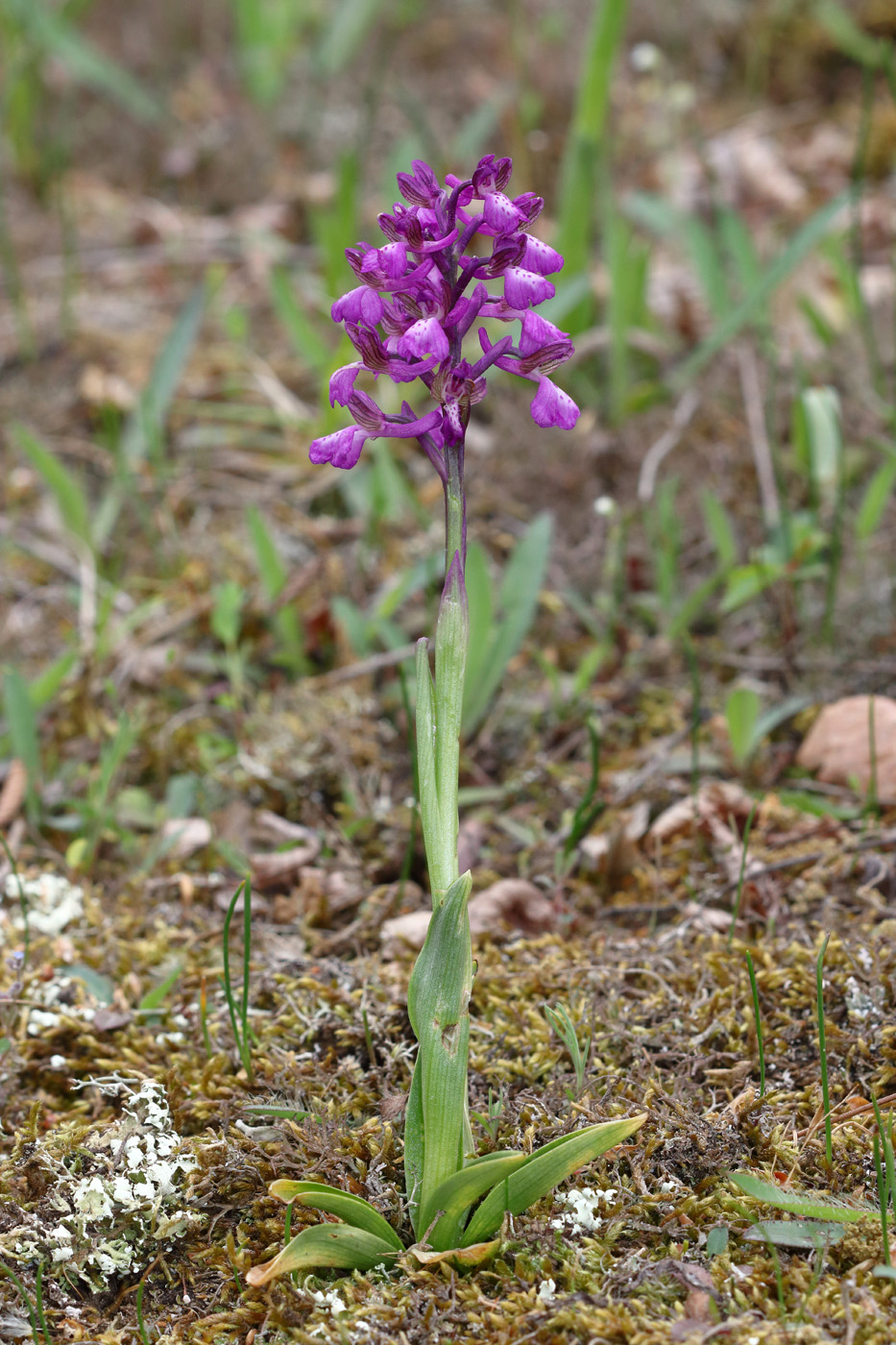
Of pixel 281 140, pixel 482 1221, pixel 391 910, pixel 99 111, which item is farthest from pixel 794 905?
pixel 99 111

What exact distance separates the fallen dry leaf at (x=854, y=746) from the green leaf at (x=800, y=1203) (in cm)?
103

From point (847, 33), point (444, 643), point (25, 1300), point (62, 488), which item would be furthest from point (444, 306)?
point (847, 33)

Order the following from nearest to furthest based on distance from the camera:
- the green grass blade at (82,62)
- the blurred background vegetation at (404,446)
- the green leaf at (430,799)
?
the green leaf at (430,799)
the blurred background vegetation at (404,446)
the green grass blade at (82,62)

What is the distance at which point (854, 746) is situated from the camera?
7.98ft

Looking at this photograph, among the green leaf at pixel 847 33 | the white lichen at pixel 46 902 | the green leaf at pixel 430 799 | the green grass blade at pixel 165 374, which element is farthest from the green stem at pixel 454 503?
the green leaf at pixel 847 33

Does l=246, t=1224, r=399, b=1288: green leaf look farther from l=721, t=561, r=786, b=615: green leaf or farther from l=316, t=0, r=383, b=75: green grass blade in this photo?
l=316, t=0, r=383, b=75: green grass blade

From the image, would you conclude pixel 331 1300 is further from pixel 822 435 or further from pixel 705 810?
pixel 822 435

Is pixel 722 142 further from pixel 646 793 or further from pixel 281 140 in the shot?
pixel 646 793

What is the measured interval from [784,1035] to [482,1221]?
642mm

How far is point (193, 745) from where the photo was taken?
2766 millimetres

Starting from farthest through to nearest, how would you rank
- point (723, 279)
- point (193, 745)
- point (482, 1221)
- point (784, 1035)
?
point (723, 279) < point (193, 745) < point (784, 1035) < point (482, 1221)

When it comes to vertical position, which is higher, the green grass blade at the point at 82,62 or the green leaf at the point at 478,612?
the green grass blade at the point at 82,62

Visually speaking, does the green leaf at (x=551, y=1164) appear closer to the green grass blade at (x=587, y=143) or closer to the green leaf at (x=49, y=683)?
the green leaf at (x=49, y=683)

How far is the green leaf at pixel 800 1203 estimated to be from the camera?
1422 mm
